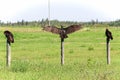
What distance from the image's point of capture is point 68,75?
13.4 meters

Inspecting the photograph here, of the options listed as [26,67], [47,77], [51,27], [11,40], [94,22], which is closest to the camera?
[47,77]

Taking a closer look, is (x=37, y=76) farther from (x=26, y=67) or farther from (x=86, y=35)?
(x=86, y=35)

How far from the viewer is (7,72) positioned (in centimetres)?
1411

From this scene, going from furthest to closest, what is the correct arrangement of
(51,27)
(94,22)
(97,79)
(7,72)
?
1. (94,22)
2. (51,27)
3. (7,72)
4. (97,79)

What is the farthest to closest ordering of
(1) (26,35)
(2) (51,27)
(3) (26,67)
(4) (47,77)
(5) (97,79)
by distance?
(1) (26,35) → (2) (51,27) → (3) (26,67) → (4) (47,77) → (5) (97,79)

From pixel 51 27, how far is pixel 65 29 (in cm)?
56

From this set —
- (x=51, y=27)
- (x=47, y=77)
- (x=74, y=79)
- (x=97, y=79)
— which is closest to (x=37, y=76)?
(x=47, y=77)

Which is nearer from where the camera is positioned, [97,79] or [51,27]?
[97,79]

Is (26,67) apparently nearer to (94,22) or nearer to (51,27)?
(51,27)

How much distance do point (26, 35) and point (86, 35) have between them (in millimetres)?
7332

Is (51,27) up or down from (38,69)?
up

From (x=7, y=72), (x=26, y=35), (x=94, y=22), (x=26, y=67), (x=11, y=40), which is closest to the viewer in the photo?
(x=7, y=72)

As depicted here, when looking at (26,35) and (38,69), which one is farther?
(26,35)

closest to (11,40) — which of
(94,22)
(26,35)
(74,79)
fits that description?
(74,79)
